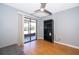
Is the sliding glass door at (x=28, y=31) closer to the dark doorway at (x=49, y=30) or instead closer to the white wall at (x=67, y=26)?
the dark doorway at (x=49, y=30)

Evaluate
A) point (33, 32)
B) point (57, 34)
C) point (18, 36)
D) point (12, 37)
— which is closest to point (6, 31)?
point (12, 37)

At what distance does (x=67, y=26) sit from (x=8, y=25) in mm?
2509

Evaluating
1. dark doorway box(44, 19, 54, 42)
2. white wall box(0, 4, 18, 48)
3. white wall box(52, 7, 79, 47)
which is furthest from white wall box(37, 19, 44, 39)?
white wall box(0, 4, 18, 48)

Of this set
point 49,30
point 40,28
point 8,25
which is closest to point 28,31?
point 40,28

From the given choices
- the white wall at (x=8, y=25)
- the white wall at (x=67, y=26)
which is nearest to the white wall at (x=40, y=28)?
the white wall at (x=67, y=26)

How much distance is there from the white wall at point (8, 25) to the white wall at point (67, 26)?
6.85 ft

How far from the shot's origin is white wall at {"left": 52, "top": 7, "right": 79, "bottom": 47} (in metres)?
2.84

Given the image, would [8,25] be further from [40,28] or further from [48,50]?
[40,28]

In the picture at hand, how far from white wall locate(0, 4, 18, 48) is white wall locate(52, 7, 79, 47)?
2.09 meters

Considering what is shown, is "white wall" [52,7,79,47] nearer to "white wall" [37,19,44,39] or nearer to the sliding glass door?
"white wall" [37,19,44,39]

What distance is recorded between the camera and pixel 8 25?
2684 millimetres

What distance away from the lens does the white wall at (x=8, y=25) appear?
2488 millimetres

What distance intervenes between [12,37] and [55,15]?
2.46 metres
